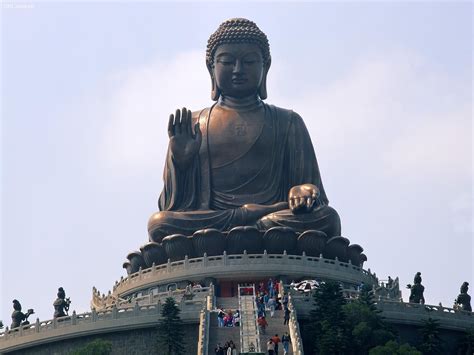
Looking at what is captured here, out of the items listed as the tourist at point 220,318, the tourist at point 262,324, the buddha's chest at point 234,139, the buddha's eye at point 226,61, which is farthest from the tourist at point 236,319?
the buddha's eye at point 226,61

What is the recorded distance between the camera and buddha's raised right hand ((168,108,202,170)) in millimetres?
39438

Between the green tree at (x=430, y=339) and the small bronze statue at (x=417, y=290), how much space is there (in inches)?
111

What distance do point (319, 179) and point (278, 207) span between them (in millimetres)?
2730

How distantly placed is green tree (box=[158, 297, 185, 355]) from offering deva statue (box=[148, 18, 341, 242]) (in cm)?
903

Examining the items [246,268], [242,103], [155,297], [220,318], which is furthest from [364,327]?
[242,103]

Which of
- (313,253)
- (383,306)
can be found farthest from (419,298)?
(313,253)

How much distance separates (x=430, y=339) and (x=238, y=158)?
40.9 feet

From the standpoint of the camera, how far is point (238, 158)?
4053 cm

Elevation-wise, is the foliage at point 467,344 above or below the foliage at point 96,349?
above

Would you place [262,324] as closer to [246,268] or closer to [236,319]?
[236,319]

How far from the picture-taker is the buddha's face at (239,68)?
4128 cm

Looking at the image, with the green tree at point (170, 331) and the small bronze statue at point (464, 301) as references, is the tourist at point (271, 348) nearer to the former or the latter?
the green tree at point (170, 331)

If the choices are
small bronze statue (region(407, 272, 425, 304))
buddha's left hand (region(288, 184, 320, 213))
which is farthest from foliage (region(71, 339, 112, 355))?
buddha's left hand (region(288, 184, 320, 213))

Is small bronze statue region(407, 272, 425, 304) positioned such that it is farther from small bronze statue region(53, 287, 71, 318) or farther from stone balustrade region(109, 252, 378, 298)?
small bronze statue region(53, 287, 71, 318)
